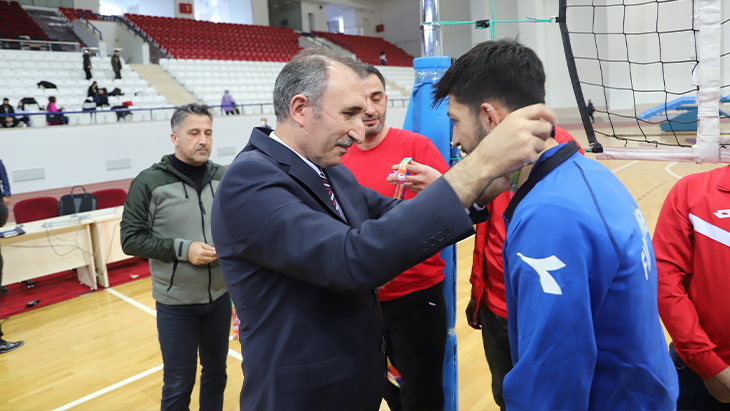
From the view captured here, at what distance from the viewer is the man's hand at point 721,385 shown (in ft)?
5.32

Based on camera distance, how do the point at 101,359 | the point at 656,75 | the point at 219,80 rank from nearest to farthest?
the point at 101,359 < the point at 656,75 < the point at 219,80

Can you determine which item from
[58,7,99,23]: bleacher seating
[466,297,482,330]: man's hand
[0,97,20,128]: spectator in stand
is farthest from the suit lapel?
[58,7,99,23]: bleacher seating

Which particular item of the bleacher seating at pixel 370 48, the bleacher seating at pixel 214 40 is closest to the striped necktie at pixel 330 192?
the bleacher seating at pixel 214 40

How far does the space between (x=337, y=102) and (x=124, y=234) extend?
1795 millimetres

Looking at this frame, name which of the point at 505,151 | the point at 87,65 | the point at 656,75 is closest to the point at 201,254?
the point at 505,151

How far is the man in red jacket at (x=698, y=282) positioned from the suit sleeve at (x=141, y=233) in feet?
7.26

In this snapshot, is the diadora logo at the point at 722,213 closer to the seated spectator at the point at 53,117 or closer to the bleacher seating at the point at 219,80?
the seated spectator at the point at 53,117

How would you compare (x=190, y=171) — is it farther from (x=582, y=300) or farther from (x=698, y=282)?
(x=698, y=282)

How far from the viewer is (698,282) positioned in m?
1.76

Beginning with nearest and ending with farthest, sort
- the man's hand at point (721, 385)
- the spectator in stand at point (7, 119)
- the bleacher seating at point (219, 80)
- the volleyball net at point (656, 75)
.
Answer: the man's hand at point (721, 385) < the volleyball net at point (656, 75) < the spectator in stand at point (7, 119) < the bleacher seating at point (219, 80)

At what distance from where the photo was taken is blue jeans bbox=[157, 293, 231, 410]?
2410 mm

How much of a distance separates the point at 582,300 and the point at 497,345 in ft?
3.93

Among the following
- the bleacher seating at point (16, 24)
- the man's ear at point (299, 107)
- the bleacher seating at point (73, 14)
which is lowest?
the man's ear at point (299, 107)

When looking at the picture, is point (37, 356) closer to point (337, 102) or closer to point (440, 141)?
point (440, 141)
